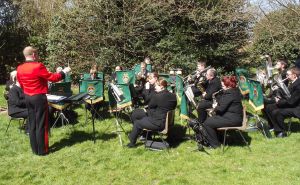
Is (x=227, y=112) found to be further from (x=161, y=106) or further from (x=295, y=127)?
(x=295, y=127)

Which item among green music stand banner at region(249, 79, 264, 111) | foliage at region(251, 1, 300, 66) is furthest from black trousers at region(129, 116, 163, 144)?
foliage at region(251, 1, 300, 66)

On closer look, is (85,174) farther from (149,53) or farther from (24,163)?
(149,53)

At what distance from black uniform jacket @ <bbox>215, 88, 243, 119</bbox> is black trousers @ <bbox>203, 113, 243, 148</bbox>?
4 centimetres

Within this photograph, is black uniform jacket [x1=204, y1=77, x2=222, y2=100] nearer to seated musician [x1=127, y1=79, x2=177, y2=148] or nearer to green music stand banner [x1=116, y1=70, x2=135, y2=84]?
seated musician [x1=127, y1=79, x2=177, y2=148]

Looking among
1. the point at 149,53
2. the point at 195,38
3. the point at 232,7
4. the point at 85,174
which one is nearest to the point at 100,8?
the point at 149,53

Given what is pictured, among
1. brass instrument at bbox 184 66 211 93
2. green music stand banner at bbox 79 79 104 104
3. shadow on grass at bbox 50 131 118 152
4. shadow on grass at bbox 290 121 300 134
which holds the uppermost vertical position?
brass instrument at bbox 184 66 211 93

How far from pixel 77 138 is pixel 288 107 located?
15.3 feet

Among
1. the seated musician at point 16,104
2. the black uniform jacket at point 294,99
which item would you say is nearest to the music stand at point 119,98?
the seated musician at point 16,104

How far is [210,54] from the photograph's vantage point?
14.2 metres

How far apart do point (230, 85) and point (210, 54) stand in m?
7.24

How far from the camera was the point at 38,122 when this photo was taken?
702 cm

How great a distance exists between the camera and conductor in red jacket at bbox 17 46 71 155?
22.2ft

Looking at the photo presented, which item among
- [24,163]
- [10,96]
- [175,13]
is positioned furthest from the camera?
[175,13]

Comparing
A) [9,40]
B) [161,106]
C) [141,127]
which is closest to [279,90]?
[161,106]
